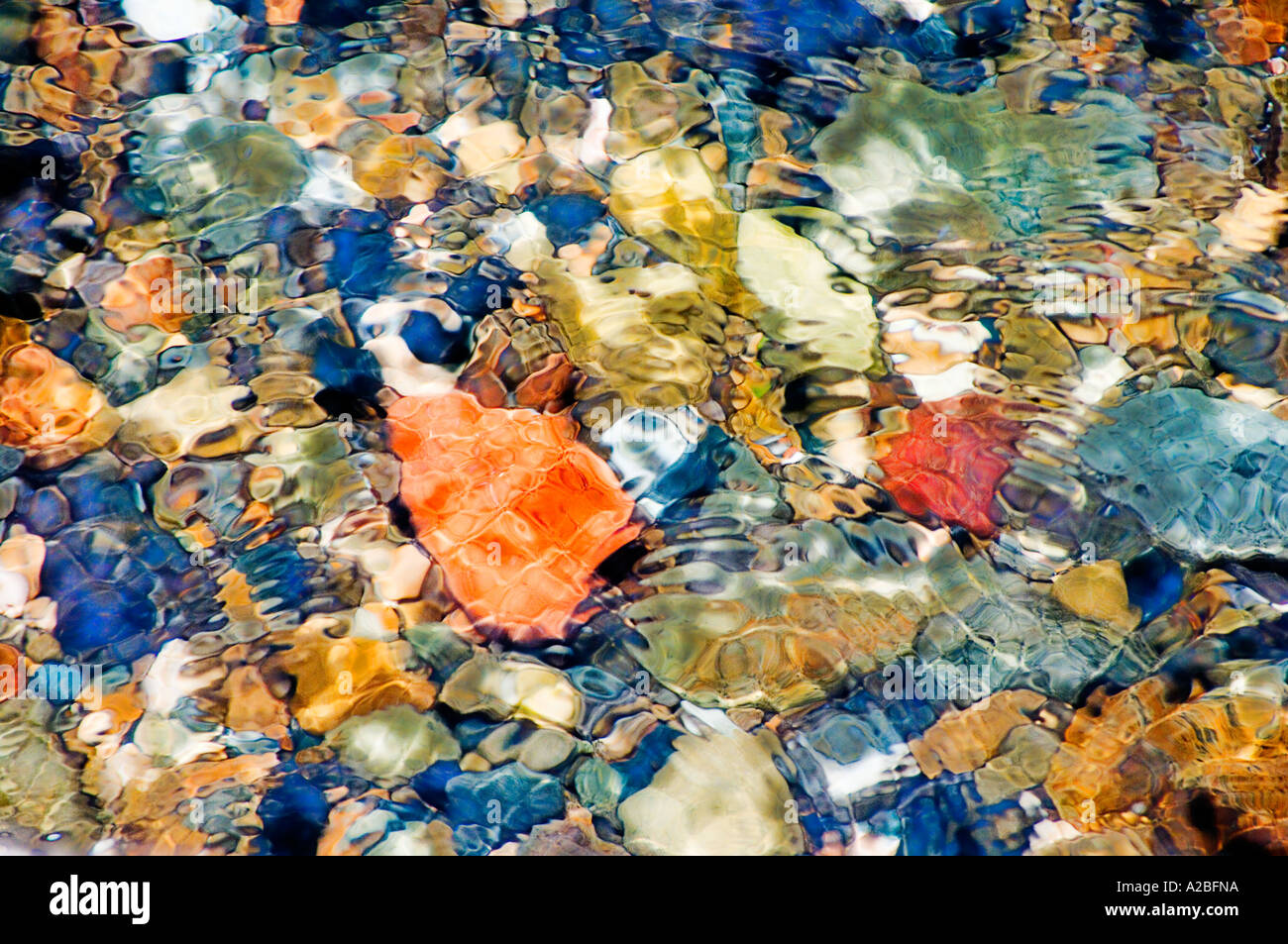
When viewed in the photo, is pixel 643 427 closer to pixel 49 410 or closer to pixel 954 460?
pixel 954 460

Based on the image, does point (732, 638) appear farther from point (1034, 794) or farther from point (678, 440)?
point (1034, 794)

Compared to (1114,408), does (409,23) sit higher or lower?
higher

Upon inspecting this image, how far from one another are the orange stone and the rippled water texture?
0.04 feet

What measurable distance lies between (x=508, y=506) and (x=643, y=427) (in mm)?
498

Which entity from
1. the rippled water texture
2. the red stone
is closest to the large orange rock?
the rippled water texture

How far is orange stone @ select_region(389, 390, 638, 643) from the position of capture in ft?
8.19

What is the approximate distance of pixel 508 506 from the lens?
2541 millimetres

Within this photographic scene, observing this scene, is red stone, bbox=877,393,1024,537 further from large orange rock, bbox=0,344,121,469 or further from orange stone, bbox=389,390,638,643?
large orange rock, bbox=0,344,121,469

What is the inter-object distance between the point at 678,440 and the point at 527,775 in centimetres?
108

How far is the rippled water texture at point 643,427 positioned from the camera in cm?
232

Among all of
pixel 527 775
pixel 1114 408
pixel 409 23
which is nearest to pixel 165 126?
pixel 409 23

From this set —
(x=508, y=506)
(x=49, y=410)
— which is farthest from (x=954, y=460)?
(x=49, y=410)

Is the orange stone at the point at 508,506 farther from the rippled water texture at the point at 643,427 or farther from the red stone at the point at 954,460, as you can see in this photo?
the red stone at the point at 954,460
